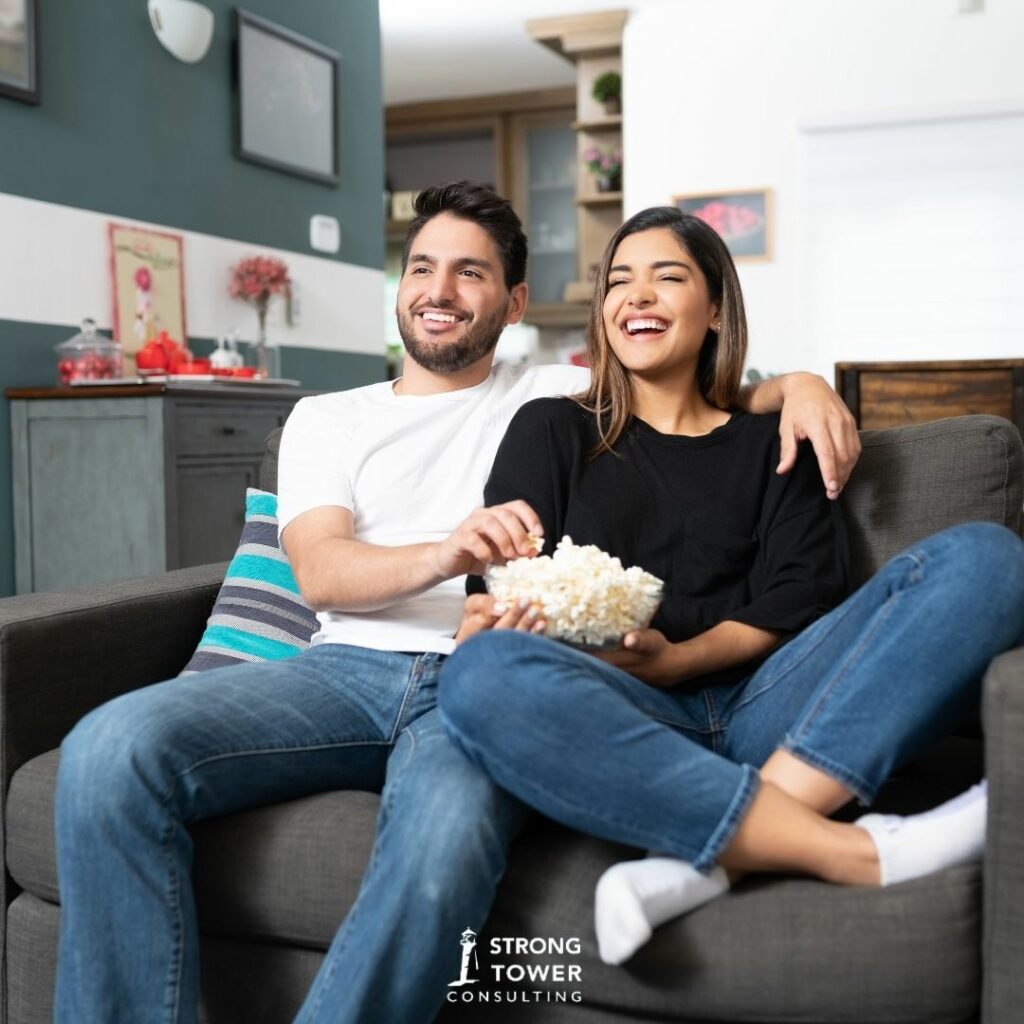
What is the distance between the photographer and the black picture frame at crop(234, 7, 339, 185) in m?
4.40

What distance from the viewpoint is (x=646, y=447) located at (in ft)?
5.85

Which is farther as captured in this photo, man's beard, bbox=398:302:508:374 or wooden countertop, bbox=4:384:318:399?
wooden countertop, bbox=4:384:318:399

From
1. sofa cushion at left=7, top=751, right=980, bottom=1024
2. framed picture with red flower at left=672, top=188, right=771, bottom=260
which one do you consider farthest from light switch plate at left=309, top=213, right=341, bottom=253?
sofa cushion at left=7, top=751, right=980, bottom=1024

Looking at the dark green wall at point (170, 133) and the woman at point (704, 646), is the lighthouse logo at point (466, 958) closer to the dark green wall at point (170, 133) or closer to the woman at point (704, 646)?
the woman at point (704, 646)

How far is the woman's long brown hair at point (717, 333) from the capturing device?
1828 millimetres

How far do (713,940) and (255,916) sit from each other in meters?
0.51

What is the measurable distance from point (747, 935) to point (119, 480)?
258 cm

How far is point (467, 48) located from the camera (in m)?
6.77

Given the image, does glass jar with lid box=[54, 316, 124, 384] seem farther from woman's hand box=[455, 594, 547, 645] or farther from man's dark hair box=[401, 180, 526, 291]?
woman's hand box=[455, 594, 547, 645]

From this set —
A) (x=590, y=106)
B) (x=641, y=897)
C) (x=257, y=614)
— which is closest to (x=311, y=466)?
(x=257, y=614)

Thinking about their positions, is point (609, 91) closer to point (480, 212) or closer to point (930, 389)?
point (930, 389)

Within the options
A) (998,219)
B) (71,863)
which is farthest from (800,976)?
(998,219)

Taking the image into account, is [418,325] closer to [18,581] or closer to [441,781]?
[441,781]

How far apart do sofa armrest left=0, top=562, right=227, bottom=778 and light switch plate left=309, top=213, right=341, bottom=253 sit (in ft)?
10.1
